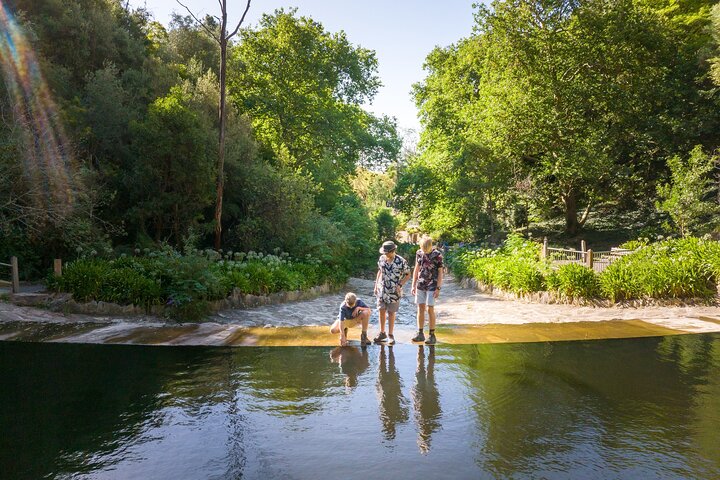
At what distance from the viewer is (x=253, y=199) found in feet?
56.3

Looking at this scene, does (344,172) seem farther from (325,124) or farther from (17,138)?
(17,138)

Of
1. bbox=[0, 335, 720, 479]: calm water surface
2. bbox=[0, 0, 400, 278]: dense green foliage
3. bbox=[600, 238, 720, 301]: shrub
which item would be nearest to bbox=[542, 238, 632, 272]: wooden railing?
bbox=[600, 238, 720, 301]: shrub

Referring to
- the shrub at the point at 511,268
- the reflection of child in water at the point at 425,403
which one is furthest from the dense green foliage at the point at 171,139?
the reflection of child in water at the point at 425,403

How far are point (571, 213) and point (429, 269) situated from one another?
23.8 m

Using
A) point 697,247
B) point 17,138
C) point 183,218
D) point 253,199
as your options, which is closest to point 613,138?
point 697,247

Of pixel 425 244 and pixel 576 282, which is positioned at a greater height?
pixel 425 244

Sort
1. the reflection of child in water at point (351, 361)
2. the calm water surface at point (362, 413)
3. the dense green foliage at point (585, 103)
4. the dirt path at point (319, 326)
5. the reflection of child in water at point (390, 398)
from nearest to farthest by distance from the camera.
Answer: the calm water surface at point (362, 413) < the reflection of child in water at point (390, 398) < the reflection of child in water at point (351, 361) < the dirt path at point (319, 326) < the dense green foliage at point (585, 103)

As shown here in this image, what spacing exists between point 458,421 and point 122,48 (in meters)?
22.1

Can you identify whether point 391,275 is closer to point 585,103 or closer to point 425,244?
point 425,244

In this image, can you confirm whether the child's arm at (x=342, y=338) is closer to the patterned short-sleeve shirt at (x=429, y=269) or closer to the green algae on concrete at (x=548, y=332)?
the patterned short-sleeve shirt at (x=429, y=269)

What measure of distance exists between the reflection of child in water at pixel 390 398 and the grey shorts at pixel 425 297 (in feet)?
4.04

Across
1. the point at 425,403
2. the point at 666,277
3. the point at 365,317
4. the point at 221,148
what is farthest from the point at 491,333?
the point at 221,148

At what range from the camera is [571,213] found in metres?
28.2

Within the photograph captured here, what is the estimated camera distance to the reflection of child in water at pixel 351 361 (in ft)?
19.9
